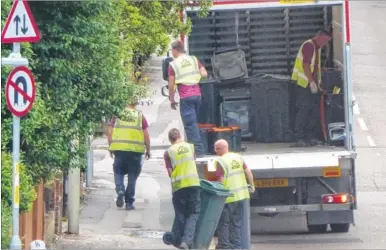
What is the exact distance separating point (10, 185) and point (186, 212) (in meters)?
4.12

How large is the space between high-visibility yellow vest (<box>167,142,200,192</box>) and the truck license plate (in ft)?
4.65

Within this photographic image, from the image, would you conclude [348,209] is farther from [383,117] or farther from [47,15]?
[383,117]

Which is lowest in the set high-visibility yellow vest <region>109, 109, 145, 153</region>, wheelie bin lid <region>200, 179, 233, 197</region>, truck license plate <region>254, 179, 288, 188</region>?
wheelie bin lid <region>200, 179, 233, 197</region>

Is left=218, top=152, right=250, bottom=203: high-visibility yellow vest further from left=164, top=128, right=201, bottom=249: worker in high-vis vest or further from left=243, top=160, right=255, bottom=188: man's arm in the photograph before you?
left=164, top=128, right=201, bottom=249: worker in high-vis vest

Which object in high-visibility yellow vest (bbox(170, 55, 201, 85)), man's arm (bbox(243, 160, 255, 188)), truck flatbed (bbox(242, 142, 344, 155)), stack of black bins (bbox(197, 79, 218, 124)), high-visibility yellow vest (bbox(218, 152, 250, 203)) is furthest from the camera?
stack of black bins (bbox(197, 79, 218, 124))

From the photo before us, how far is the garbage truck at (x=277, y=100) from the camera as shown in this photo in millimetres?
15953

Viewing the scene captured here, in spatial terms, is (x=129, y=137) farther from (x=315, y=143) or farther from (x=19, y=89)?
(x=19, y=89)

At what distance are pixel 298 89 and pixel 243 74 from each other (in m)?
0.82

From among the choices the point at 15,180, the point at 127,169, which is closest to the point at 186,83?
the point at 127,169

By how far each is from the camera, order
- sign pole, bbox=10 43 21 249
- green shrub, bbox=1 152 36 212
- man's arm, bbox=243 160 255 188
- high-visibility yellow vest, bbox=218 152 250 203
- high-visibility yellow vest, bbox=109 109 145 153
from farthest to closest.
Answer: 1. high-visibility yellow vest, bbox=109 109 145 153
2. man's arm, bbox=243 160 255 188
3. high-visibility yellow vest, bbox=218 152 250 203
4. green shrub, bbox=1 152 36 212
5. sign pole, bbox=10 43 21 249

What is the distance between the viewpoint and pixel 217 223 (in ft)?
47.8

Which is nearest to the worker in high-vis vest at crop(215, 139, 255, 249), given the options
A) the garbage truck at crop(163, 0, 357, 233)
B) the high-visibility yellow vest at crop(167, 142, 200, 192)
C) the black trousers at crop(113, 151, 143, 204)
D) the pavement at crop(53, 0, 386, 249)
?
the high-visibility yellow vest at crop(167, 142, 200, 192)

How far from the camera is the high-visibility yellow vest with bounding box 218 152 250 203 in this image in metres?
14.6

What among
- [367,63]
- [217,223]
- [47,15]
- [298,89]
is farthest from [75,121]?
[367,63]
